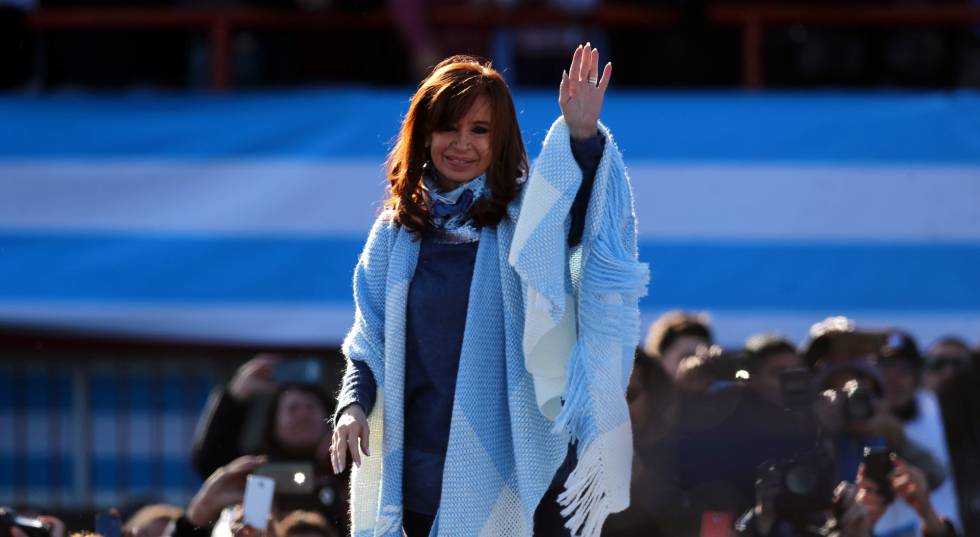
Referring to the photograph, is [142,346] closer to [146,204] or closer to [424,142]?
[146,204]

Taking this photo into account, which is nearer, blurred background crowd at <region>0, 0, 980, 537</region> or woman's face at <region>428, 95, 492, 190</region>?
woman's face at <region>428, 95, 492, 190</region>

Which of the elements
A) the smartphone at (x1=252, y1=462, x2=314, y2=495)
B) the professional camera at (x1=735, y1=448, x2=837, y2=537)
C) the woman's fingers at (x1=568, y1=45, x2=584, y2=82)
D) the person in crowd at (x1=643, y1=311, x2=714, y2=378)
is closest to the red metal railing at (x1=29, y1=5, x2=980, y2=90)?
the person in crowd at (x1=643, y1=311, x2=714, y2=378)

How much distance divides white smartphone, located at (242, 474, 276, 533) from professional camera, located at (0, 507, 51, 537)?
50 centimetres

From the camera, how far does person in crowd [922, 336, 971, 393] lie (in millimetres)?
5121

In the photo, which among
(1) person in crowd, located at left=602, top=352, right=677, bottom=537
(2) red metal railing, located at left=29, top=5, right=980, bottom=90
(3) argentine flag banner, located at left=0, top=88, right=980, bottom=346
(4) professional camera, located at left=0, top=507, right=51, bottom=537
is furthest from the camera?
(2) red metal railing, located at left=29, top=5, right=980, bottom=90

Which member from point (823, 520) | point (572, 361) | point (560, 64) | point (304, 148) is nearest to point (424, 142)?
point (572, 361)

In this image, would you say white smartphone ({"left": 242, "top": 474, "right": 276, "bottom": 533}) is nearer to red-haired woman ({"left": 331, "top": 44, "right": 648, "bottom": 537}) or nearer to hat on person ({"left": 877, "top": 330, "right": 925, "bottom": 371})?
red-haired woman ({"left": 331, "top": 44, "right": 648, "bottom": 537})

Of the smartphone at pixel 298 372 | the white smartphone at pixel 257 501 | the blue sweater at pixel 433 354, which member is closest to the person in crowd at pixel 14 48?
the smartphone at pixel 298 372

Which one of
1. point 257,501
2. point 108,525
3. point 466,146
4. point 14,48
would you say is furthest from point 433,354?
point 14,48

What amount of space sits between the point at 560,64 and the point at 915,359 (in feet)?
7.75

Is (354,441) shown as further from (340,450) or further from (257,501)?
(257,501)

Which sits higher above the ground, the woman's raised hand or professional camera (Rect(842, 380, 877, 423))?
the woman's raised hand

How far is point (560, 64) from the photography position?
6.69 metres

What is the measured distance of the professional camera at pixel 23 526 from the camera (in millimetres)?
3729
